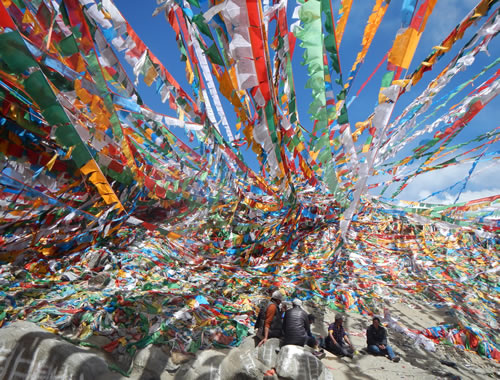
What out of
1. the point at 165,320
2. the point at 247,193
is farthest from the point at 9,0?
the point at 247,193

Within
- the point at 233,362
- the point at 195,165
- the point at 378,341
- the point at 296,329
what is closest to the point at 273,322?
the point at 296,329

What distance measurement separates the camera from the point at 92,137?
7.91 feet

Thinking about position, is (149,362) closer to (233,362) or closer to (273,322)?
(233,362)

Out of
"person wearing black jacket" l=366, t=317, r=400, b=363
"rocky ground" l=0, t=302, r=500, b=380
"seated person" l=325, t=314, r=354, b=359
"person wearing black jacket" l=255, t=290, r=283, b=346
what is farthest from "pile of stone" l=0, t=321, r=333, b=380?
"person wearing black jacket" l=366, t=317, r=400, b=363

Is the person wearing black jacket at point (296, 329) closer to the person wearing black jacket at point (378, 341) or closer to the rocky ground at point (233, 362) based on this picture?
the rocky ground at point (233, 362)

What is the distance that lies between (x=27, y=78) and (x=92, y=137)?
2.50 feet

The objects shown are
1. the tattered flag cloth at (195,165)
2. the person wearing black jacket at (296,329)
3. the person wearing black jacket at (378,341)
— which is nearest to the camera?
the tattered flag cloth at (195,165)

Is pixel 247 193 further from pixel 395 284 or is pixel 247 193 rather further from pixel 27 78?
pixel 395 284

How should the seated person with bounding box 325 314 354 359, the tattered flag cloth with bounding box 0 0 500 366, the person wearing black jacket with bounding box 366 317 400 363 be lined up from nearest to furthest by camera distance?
the tattered flag cloth with bounding box 0 0 500 366 → the seated person with bounding box 325 314 354 359 → the person wearing black jacket with bounding box 366 317 400 363

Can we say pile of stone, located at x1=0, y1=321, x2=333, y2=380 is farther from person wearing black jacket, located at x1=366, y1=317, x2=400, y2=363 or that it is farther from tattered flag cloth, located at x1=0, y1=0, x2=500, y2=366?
person wearing black jacket, located at x1=366, y1=317, x2=400, y2=363

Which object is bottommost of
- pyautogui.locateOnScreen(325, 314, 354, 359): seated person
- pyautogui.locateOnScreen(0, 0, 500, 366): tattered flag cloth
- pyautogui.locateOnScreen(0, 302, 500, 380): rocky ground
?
pyautogui.locateOnScreen(0, 302, 500, 380): rocky ground

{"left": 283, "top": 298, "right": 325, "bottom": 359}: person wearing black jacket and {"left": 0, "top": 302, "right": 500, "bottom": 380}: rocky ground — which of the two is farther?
{"left": 283, "top": 298, "right": 325, "bottom": 359}: person wearing black jacket

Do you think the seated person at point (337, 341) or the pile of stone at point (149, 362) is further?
the seated person at point (337, 341)

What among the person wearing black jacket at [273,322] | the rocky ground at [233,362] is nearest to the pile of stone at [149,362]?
the rocky ground at [233,362]
